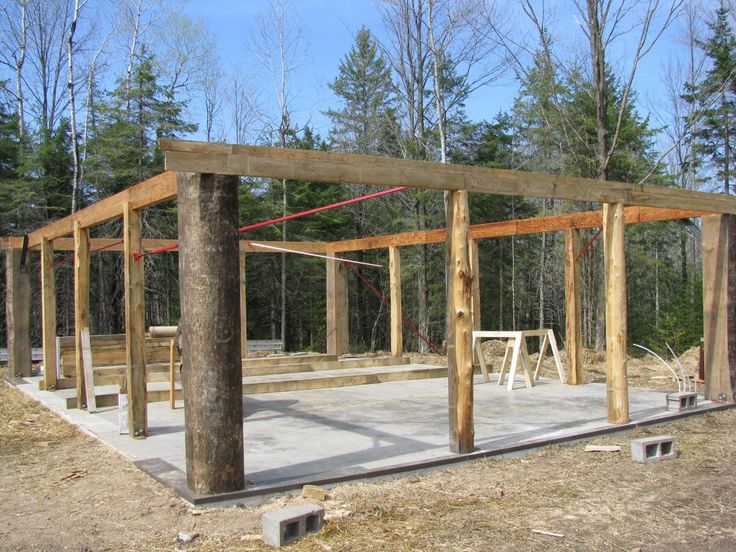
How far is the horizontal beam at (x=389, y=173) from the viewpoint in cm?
437

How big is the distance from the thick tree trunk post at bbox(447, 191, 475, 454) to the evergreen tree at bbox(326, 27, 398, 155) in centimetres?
1624

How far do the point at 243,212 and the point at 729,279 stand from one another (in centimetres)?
1472

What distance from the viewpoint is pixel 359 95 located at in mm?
22406

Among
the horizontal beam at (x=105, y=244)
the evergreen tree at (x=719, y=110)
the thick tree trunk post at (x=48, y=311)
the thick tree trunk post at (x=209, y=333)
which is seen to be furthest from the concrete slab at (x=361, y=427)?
the evergreen tree at (x=719, y=110)

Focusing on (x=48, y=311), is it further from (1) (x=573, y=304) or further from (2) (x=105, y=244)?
(1) (x=573, y=304)

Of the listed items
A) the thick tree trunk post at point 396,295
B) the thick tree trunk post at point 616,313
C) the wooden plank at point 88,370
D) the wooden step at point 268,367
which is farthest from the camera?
the thick tree trunk post at point 396,295

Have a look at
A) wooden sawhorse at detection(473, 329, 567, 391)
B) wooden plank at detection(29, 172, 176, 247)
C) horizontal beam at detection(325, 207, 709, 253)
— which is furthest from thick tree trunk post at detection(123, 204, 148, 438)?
horizontal beam at detection(325, 207, 709, 253)

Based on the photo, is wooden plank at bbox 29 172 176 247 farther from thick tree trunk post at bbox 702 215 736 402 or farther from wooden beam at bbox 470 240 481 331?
thick tree trunk post at bbox 702 215 736 402

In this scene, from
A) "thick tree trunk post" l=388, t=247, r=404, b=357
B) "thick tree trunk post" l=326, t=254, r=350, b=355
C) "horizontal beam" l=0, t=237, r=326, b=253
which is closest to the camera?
"horizontal beam" l=0, t=237, r=326, b=253

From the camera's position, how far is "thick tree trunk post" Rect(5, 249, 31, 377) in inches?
445

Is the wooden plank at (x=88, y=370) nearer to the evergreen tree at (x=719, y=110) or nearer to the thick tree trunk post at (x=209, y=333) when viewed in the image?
the thick tree trunk post at (x=209, y=333)

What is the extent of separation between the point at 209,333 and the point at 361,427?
288 cm

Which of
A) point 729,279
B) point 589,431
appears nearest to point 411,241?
point 729,279

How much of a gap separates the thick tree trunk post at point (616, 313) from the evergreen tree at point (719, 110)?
16.6 meters
